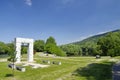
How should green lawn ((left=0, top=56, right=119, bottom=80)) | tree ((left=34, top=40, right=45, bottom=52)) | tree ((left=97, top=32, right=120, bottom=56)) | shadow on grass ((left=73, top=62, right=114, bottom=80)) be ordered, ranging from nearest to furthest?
shadow on grass ((left=73, top=62, right=114, bottom=80)), green lawn ((left=0, top=56, right=119, bottom=80)), tree ((left=97, top=32, right=120, bottom=56)), tree ((left=34, top=40, right=45, bottom=52))

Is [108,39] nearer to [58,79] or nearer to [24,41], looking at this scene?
[24,41]

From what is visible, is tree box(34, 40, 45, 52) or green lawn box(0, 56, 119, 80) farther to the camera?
tree box(34, 40, 45, 52)

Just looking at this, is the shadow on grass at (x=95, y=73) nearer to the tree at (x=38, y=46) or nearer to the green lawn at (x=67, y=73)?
the green lawn at (x=67, y=73)

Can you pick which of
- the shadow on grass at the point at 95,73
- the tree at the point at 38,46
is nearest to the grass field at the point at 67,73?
the shadow on grass at the point at 95,73

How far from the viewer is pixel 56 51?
95938mm

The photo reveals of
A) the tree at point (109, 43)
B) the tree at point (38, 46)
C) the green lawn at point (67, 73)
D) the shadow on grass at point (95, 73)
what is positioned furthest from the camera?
the tree at point (38, 46)

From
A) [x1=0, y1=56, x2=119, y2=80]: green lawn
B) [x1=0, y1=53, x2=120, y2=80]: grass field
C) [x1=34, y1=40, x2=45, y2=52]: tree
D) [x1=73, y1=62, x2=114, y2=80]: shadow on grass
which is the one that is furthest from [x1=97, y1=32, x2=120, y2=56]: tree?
[x1=73, y1=62, x2=114, y2=80]: shadow on grass

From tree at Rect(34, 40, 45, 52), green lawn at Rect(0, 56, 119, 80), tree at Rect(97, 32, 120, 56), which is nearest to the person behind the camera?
green lawn at Rect(0, 56, 119, 80)

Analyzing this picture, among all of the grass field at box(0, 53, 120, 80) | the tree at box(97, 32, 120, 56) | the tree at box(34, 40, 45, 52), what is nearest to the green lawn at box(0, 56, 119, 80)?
the grass field at box(0, 53, 120, 80)

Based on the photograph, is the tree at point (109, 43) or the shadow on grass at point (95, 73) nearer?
the shadow on grass at point (95, 73)

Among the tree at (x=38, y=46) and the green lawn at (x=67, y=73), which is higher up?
the tree at (x=38, y=46)

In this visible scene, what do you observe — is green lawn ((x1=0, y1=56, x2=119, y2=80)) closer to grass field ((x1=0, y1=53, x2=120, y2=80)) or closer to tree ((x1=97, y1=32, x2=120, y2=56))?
grass field ((x1=0, y1=53, x2=120, y2=80))

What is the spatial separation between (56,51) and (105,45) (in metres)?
24.7

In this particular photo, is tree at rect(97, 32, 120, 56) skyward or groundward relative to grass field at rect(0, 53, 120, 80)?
skyward
